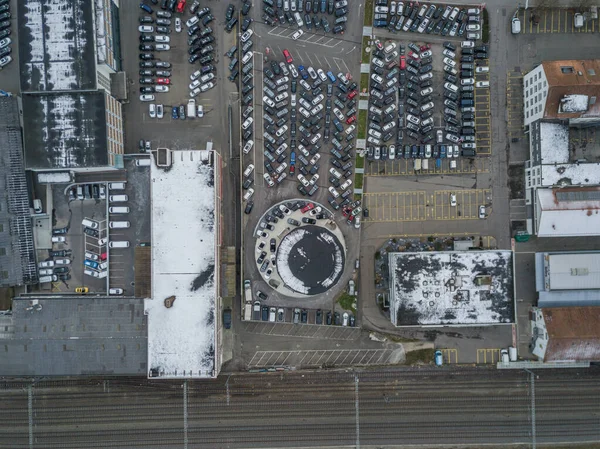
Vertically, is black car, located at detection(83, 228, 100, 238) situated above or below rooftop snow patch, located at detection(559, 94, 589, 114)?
below

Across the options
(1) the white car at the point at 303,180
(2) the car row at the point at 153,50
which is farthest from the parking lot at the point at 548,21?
(2) the car row at the point at 153,50

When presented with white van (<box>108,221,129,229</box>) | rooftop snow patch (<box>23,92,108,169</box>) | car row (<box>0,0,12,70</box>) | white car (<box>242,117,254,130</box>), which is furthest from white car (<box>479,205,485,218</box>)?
car row (<box>0,0,12,70</box>)

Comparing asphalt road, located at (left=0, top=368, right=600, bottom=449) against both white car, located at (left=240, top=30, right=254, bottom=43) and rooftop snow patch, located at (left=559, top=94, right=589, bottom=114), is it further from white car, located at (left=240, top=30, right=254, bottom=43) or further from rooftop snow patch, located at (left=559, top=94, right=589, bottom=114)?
white car, located at (left=240, top=30, right=254, bottom=43)

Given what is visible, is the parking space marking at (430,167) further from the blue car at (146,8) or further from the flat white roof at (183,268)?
the blue car at (146,8)

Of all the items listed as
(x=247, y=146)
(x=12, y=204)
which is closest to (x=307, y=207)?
(x=247, y=146)

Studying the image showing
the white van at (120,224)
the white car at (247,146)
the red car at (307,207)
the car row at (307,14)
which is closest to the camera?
the white van at (120,224)

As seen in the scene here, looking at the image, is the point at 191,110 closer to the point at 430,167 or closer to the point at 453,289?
the point at 430,167
